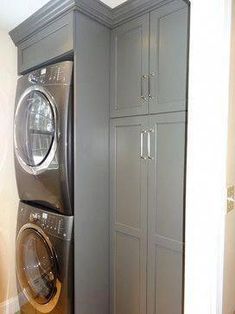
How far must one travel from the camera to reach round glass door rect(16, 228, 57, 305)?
1464mm

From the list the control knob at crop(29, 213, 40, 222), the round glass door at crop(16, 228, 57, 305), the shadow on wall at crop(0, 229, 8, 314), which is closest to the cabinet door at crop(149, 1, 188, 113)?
the control knob at crop(29, 213, 40, 222)

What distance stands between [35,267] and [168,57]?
1.62 meters

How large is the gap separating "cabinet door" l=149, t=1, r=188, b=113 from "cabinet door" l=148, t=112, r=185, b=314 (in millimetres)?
89

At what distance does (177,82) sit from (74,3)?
725 millimetres

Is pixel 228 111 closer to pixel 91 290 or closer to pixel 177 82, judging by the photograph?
pixel 177 82

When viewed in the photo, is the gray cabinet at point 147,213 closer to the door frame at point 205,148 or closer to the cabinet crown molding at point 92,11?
the door frame at point 205,148

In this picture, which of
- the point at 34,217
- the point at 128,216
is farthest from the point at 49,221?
the point at 128,216

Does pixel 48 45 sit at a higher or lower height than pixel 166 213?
higher

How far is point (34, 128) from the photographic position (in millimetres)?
1524

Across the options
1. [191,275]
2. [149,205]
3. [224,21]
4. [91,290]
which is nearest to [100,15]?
[224,21]

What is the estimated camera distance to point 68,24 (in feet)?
4.39

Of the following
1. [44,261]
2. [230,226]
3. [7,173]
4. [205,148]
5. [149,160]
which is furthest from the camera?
[7,173]

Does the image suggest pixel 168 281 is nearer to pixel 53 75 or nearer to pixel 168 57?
pixel 168 57

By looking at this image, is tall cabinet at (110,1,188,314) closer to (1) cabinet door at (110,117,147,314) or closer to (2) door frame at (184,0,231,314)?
(1) cabinet door at (110,117,147,314)
